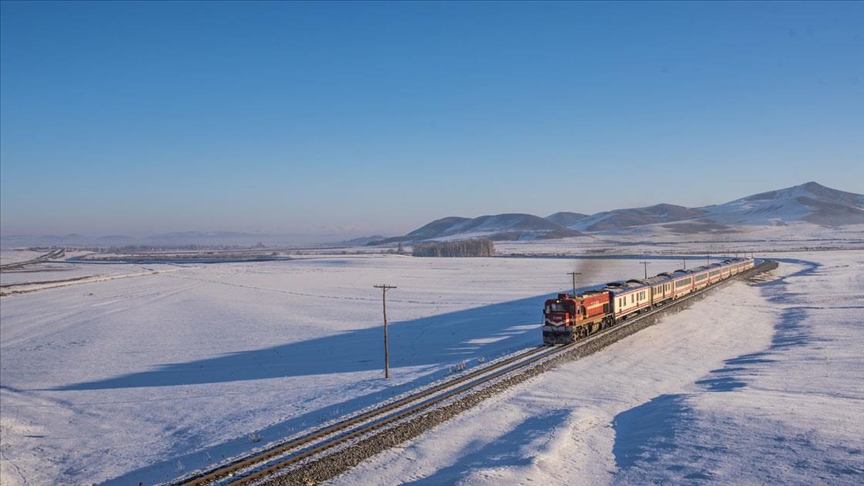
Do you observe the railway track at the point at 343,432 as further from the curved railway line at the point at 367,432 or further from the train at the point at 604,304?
the train at the point at 604,304

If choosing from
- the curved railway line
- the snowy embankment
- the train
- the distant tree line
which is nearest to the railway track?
the curved railway line

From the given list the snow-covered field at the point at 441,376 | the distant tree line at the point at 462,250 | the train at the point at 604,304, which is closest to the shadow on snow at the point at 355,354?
the snow-covered field at the point at 441,376

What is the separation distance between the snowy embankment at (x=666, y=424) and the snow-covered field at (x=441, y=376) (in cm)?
9

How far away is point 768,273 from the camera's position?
97.0m

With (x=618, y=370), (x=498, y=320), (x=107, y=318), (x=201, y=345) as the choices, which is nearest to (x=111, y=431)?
(x=201, y=345)

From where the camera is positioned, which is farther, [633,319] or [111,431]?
[633,319]

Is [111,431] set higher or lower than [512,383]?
lower

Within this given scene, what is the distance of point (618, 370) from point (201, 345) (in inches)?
1318

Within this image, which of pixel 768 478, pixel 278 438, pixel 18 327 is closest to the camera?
pixel 768 478

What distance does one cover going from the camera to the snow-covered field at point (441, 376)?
17.7 m

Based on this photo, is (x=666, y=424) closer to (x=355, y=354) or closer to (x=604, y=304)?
(x=604, y=304)

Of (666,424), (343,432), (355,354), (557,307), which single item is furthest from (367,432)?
(355,354)

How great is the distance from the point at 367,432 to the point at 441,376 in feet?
33.6

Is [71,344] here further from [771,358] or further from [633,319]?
[771,358]
